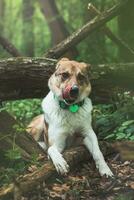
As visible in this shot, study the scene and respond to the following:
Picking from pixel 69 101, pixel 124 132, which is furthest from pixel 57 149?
pixel 124 132

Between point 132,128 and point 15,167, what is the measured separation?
1.65m

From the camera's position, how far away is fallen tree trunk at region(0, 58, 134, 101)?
6.09 m

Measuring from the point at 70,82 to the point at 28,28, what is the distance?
11970 millimetres

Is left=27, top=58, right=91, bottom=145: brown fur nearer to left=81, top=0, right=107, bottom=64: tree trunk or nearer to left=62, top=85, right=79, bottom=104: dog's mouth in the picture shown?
left=62, top=85, right=79, bottom=104: dog's mouth

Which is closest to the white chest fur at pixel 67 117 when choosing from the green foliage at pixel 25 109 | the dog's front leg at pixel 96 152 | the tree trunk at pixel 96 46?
the dog's front leg at pixel 96 152

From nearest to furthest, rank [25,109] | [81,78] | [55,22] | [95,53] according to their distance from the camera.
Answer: [81,78]
[25,109]
[95,53]
[55,22]

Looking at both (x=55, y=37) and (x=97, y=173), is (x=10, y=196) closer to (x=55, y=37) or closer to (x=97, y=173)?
(x=97, y=173)

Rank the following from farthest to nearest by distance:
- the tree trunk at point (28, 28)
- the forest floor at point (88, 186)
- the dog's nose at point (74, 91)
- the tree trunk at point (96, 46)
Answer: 1. the tree trunk at point (28, 28)
2. the tree trunk at point (96, 46)
3. the dog's nose at point (74, 91)
4. the forest floor at point (88, 186)

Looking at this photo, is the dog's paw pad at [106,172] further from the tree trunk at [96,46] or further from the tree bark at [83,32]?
the tree trunk at [96,46]

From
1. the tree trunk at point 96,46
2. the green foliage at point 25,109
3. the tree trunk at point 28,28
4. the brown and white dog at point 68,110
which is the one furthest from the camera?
the tree trunk at point 28,28

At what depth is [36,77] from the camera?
627cm

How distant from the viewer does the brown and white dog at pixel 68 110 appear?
5.45m

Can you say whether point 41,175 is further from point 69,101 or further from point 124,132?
point 124,132

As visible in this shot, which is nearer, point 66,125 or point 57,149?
point 57,149
